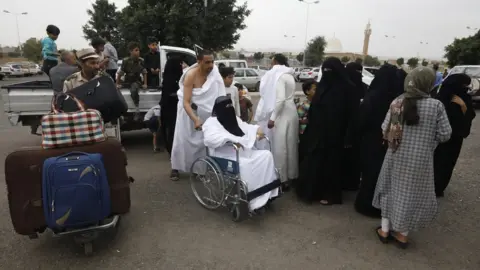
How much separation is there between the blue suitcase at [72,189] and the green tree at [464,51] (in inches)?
1216

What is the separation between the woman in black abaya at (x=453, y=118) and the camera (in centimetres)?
392

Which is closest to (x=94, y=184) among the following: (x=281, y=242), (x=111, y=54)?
(x=281, y=242)

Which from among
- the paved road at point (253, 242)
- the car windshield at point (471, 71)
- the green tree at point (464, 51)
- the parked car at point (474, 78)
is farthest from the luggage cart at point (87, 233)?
the green tree at point (464, 51)

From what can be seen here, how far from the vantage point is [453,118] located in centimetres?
400

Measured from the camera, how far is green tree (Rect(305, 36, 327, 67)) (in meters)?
49.1

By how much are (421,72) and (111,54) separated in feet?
22.0

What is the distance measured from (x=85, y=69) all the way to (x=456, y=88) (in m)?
4.24

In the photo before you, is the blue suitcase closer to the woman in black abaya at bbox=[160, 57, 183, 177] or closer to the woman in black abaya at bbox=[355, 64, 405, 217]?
the woman in black abaya at bbox=[160, 57, 183, 177]

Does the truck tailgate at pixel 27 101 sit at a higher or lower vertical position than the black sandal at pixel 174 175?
higher

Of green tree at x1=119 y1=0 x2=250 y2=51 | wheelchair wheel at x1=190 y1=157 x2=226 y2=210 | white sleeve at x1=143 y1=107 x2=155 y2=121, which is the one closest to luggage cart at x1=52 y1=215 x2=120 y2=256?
wheelchair wheel at x1=190 y1=157 x2=226 y2=210

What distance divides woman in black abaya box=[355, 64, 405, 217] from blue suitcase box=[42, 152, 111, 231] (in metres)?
2.68

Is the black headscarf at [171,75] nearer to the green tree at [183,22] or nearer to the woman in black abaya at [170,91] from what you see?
the woman in black abaya at [170,91]

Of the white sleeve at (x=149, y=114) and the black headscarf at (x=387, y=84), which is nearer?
the black headscarf at (x=387, y=84)

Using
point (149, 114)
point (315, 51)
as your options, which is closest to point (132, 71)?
point (149, 114)
